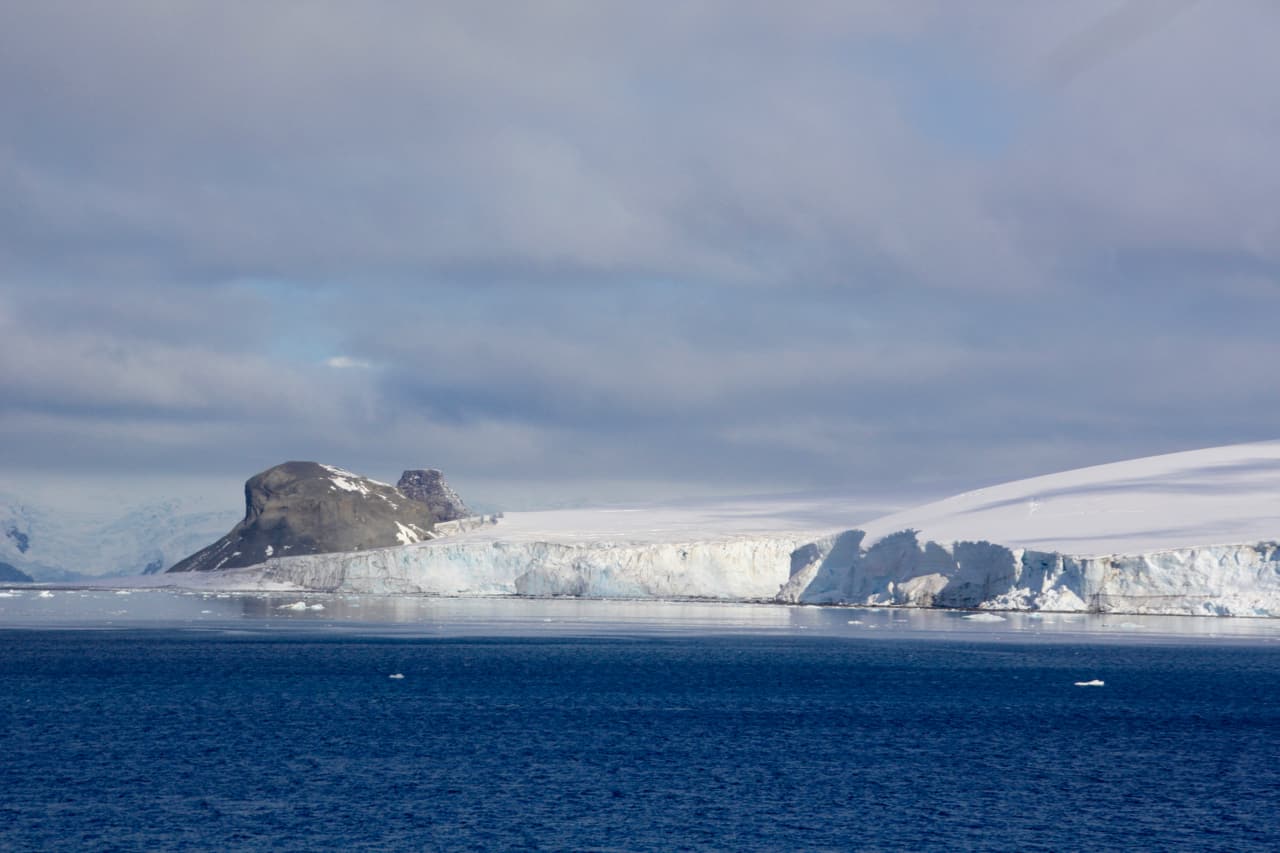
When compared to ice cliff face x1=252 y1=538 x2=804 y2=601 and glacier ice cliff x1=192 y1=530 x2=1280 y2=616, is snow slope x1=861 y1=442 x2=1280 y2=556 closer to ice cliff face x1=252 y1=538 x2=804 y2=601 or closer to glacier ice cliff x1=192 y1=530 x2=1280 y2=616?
glacier ice cliff x1=192 y1=530 x2=1280 y2=616

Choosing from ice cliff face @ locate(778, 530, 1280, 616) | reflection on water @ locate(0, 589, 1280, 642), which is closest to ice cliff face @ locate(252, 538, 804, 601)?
reflection on water @ locate(0, 589, 1280, 642)

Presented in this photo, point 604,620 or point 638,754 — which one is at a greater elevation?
point 604,620

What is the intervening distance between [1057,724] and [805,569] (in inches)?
2881

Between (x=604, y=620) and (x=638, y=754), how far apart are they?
61844 millimetres

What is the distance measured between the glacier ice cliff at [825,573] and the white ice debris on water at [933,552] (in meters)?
0.12

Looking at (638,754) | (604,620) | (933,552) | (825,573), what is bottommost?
(638,754)

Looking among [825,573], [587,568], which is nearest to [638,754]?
[825,573]

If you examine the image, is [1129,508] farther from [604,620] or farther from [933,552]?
[604,620]

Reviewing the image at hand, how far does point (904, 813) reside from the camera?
87.7ft

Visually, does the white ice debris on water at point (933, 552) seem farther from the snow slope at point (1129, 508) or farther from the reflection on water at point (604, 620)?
the reflection on water at point (604, 620)

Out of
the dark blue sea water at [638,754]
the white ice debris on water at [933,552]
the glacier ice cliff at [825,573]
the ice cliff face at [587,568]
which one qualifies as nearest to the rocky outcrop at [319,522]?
the glacier ice cliff at [825,573]

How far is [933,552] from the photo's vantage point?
9394 cm

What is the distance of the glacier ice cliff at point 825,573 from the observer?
77500mm

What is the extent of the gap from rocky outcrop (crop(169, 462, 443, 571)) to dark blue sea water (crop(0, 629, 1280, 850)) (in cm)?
13019
